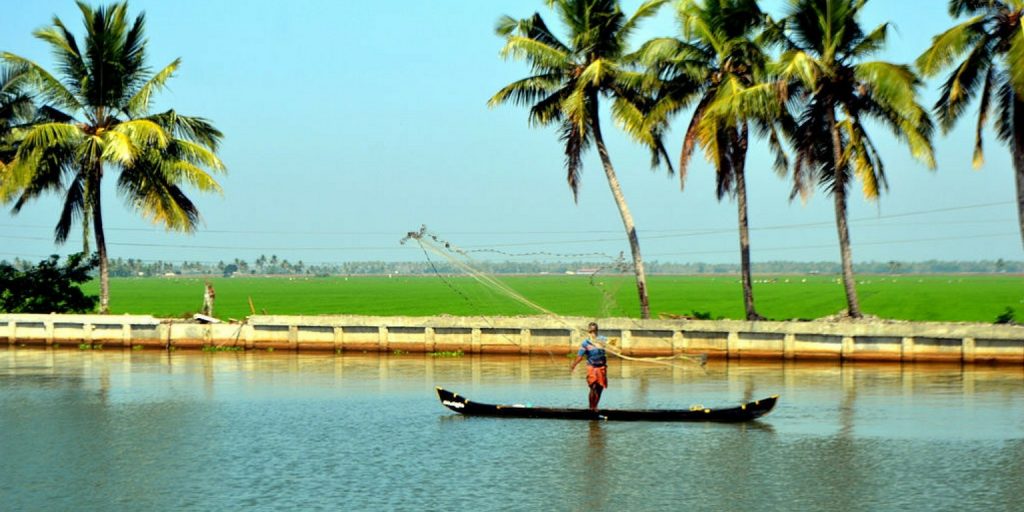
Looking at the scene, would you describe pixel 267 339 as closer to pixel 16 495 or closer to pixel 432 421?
pixel 432 421

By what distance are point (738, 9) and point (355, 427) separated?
24888 mm

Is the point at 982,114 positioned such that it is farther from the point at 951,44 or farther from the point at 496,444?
the point at 496,444

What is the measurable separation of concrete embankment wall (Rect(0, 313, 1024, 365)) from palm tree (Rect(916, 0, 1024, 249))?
189 inches

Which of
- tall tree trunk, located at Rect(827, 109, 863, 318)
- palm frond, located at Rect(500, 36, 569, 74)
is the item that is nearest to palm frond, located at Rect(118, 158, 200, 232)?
palm frond, located at Rect(500, 36, 569, 74)

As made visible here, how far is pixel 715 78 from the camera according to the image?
45219 millimetres

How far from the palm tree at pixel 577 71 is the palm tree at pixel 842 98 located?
640cm

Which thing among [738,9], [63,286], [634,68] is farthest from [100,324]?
[738,9]

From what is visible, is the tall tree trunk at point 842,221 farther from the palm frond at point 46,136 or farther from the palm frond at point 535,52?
the palm frond at point 46,136

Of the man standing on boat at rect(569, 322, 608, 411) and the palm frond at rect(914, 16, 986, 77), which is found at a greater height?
the palm frond at rect(914, 16, 986, 77)

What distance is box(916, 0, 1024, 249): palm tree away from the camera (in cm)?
3800

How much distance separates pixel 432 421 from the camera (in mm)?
26719

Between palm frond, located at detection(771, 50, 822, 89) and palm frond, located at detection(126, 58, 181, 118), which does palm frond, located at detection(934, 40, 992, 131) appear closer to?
palm frond, located at detection(771, 50, 822, 89)

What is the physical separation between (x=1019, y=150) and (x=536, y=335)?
58.7 ft

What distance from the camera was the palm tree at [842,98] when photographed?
133 ft
